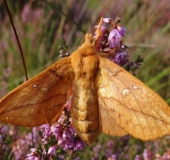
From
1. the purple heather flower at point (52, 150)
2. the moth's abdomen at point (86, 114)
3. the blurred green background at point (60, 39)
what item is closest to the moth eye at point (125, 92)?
the moth's abdomen at point (86, 114)

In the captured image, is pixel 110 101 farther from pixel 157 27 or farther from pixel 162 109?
pixel 157 27

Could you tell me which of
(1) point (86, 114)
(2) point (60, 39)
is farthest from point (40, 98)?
(2) point (60, 39)

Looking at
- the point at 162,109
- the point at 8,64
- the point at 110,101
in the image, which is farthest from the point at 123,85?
the point at 8,64

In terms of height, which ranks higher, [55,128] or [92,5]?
[92,5]

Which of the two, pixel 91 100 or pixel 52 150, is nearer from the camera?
pixel 91 100

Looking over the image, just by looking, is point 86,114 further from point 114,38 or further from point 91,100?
point 114,38

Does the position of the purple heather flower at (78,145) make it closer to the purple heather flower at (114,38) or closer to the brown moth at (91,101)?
the brown moth at (91,101)
